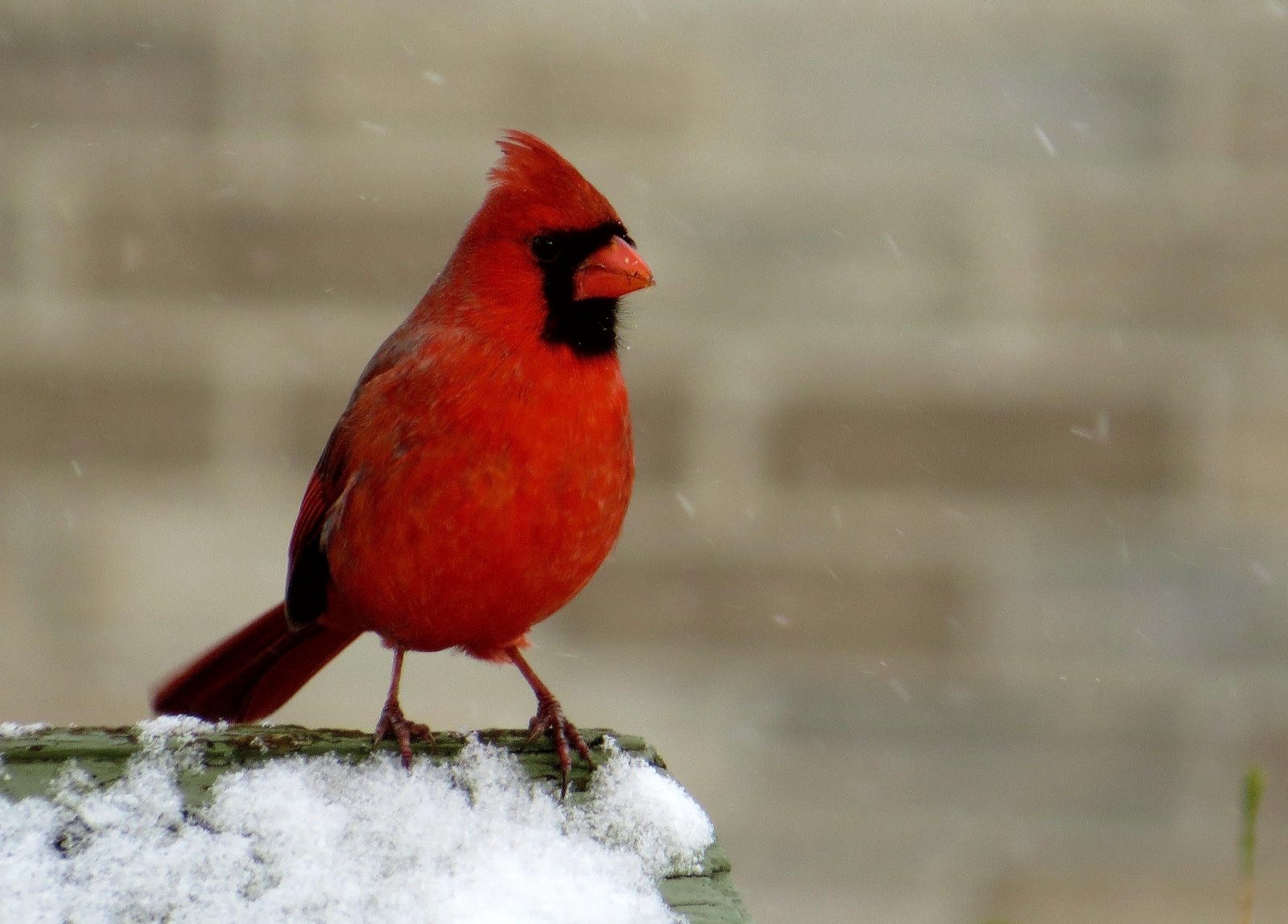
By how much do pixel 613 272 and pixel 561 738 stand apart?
465mm

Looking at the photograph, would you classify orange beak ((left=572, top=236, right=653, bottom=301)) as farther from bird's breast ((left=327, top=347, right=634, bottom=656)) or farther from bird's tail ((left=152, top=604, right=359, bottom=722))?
bird's tail ((left=152, top=604, right=359, bottom=722))

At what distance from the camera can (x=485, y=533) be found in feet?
4.78

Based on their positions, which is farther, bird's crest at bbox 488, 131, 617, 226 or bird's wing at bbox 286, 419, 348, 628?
bird's wing at bbox 286, 419, 348, 628

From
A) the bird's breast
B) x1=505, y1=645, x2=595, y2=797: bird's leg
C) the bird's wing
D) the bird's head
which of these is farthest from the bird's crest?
x1=505, y1=645, x2=595, y2=797: bird's leg

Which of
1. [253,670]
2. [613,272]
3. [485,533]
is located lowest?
Answer: [253,670]

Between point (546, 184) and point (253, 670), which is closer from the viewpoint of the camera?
point (546, 184)

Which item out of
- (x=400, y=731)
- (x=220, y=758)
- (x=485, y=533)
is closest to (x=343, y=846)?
(x=220, y=758)

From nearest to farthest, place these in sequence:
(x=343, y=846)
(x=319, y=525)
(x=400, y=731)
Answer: (x=343, y=846)
(x=400, y=731)
(x=319, y=525)

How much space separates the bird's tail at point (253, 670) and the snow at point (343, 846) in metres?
0.66

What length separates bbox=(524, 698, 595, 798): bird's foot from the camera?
1218 millimetres

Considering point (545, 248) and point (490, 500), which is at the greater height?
point (545, 248)

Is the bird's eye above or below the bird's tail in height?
above

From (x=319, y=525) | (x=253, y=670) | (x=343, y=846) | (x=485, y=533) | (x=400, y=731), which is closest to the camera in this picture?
(x=343, y=846)

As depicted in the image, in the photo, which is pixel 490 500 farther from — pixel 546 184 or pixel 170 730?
pixel 170 730
